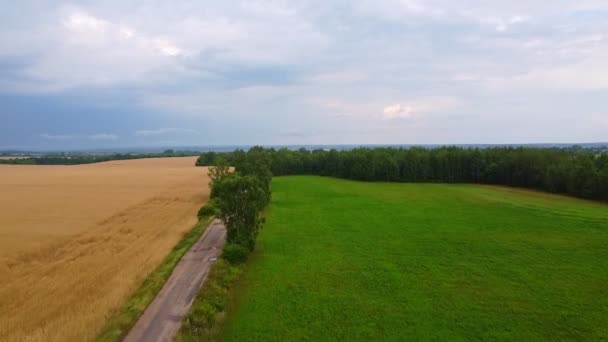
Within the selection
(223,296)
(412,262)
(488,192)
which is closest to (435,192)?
(488,192)

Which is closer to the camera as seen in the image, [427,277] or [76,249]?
[427,277]

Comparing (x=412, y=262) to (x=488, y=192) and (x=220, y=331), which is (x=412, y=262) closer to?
(x=220, y=331)

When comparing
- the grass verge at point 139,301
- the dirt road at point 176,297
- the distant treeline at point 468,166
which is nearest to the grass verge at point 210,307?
the dirt road at point 176,297

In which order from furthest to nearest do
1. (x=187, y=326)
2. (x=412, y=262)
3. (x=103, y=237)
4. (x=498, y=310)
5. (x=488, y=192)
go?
(x=488, y=192)
(x=103, y=237)
(x=412, y=262)
(x=498, y=310)
(x=187, y=326)

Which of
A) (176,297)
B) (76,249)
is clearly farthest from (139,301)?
(76,249)

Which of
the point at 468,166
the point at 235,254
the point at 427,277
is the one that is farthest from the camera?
the point at 468,166

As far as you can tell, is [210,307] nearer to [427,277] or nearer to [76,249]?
[427,277]

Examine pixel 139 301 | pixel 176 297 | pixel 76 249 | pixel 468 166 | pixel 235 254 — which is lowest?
pixel 176 297
